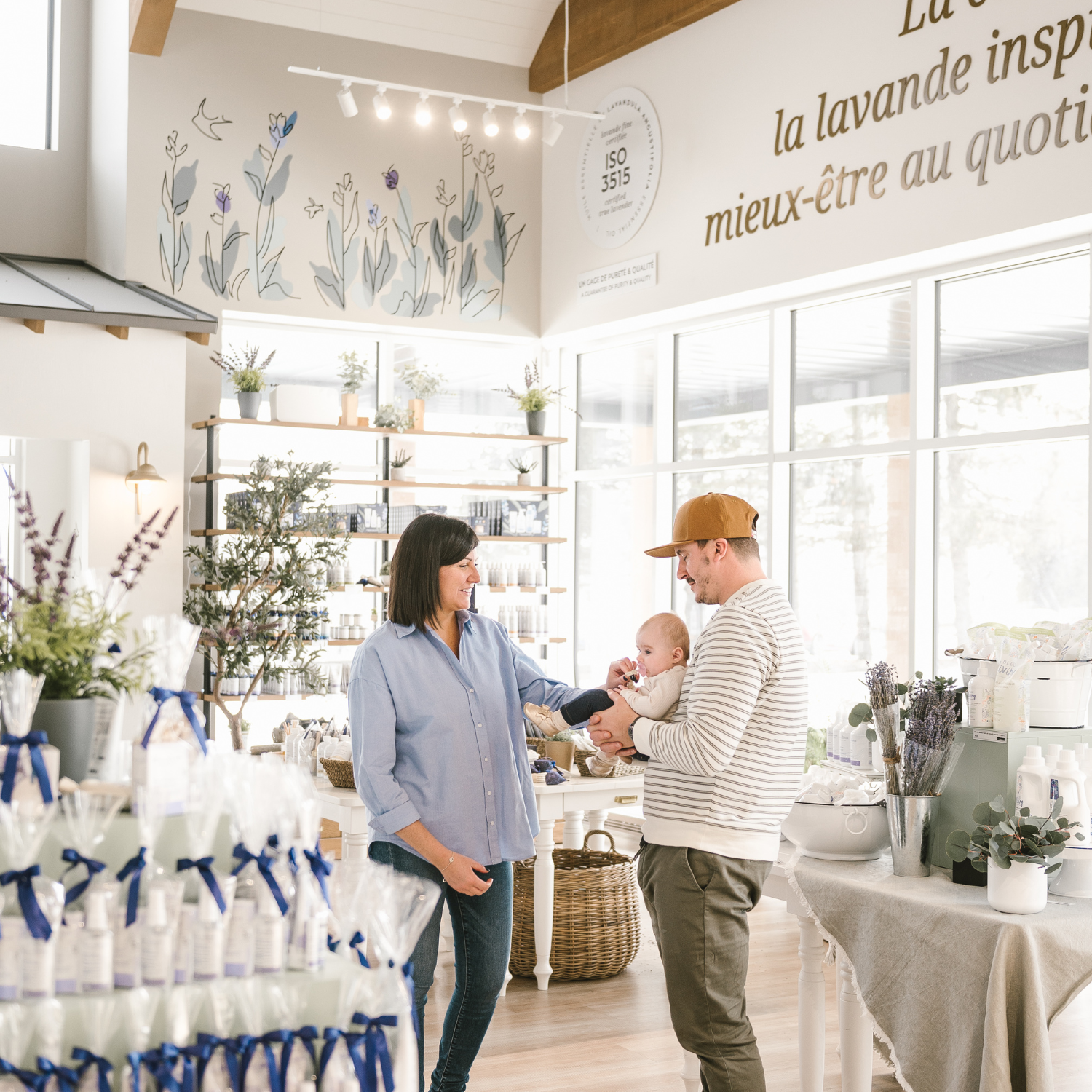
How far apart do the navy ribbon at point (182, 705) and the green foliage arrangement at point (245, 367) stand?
5551 mm

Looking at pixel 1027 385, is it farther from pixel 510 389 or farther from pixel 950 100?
pixel 510 389

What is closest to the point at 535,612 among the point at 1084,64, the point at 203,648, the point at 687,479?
the point at 687,479

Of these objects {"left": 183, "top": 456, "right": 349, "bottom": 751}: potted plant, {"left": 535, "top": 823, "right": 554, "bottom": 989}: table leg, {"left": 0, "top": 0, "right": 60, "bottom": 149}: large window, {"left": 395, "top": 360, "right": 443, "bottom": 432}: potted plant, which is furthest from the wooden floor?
{"left": 0, "top": 0, "right": 60, "bottom": 149}: large window

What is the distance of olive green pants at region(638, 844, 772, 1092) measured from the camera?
2.72 m

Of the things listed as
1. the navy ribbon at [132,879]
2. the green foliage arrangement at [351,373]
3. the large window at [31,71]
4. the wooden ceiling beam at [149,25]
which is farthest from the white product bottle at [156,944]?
the large window at [31,71]

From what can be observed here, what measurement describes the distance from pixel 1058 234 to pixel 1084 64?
2.30 ft

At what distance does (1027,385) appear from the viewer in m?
5.79

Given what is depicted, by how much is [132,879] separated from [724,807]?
128cm

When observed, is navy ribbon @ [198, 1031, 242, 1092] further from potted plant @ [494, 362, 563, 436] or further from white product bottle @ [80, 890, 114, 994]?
potted plant @ [494, 362, 563, 436]

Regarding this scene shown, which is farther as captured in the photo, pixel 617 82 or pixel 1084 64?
pixel 617 82

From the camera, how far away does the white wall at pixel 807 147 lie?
5.38 meters

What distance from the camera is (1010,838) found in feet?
9.32

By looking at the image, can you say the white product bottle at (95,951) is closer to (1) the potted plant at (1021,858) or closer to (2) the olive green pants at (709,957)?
(2) the olive green pants at (709,957)

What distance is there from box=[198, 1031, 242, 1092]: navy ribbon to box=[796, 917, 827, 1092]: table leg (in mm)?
1928
